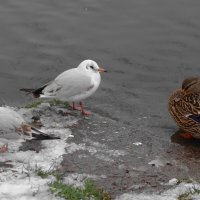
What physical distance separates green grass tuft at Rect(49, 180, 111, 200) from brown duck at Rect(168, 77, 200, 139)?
2853mm

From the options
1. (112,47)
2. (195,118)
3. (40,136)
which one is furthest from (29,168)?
(112,47)

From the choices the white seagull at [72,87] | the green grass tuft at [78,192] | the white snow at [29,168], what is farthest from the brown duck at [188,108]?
the green grass tuft at [78,192]

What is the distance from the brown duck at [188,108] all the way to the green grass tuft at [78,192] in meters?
2.85

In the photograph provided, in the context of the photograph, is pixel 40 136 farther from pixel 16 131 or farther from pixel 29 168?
pixel 29 168

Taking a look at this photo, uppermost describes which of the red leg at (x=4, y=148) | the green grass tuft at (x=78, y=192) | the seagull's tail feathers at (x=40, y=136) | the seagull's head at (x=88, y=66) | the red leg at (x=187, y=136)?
the seagull's head at (x=88, y=66)

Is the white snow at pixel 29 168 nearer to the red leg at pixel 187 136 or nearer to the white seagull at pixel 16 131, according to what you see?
the white seagull at pixel 16 131

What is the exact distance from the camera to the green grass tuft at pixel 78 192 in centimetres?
593

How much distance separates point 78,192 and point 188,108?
10.7 feet

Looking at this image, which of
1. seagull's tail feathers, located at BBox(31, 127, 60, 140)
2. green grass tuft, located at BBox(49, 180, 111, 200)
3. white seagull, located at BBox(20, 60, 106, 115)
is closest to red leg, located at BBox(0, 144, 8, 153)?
seagull's tail feathers, located at BBox(31, 127, 60, 140)

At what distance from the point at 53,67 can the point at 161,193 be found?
263 inches

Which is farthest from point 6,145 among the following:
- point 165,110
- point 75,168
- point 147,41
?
point 147,41

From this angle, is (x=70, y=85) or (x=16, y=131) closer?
(x=16, y=131)

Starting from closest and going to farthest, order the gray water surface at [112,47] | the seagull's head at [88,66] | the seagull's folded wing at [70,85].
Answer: the seagull's folded wing at [70,85]
the seagull's head at [88,66]
the gray water surface at [112,47]

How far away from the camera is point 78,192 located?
601cm
